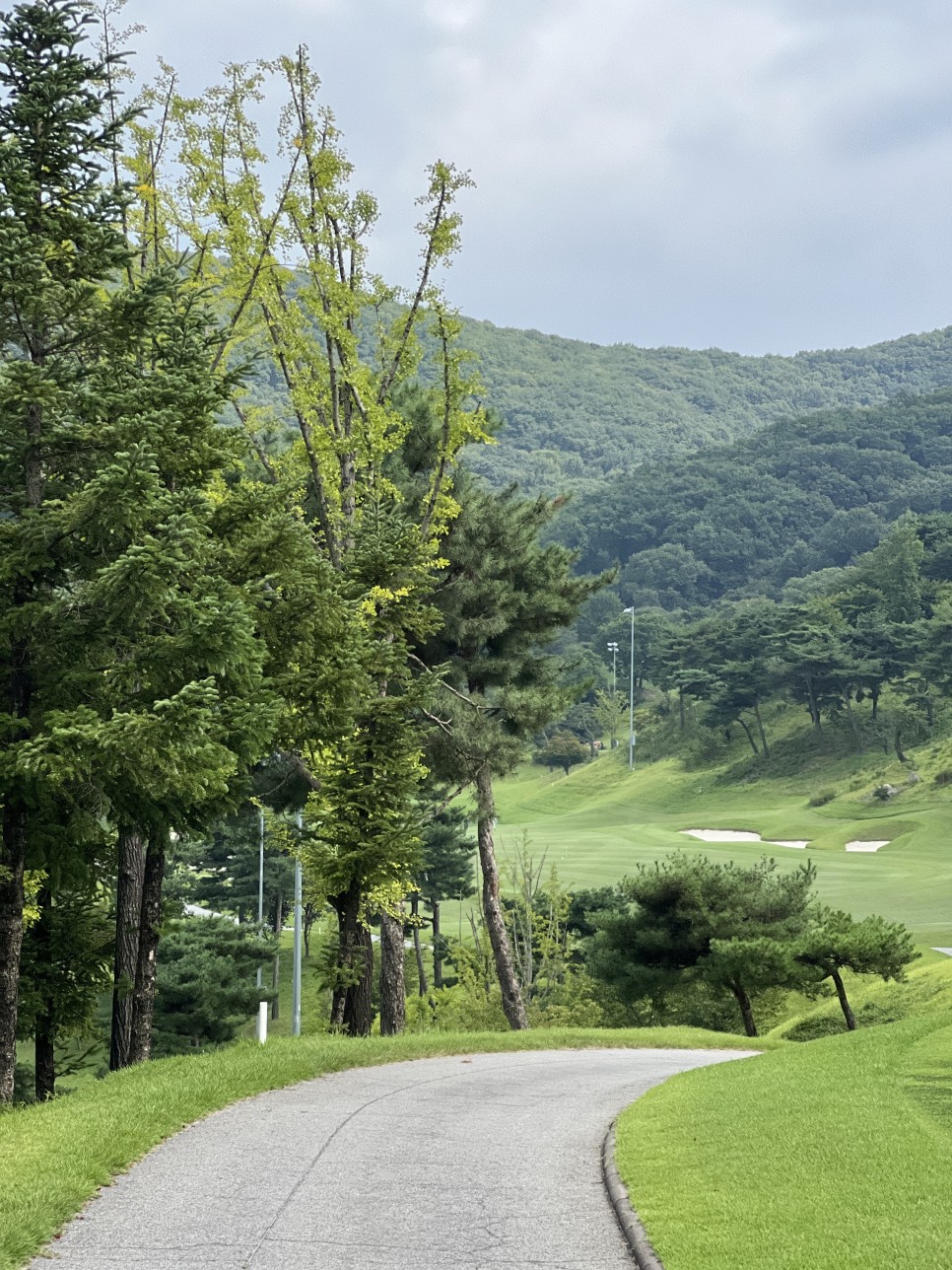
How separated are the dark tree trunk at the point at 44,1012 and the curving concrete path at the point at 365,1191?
5508 mm

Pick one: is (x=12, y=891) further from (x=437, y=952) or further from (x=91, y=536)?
(x=437, y=952)

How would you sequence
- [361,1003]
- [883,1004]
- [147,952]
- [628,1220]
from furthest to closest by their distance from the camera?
1. [883,1004]
2. [361,1003]
3. [147,952]
4. [628,1220]

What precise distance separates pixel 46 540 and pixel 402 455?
15.6 meters

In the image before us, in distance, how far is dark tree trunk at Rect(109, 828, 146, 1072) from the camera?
17109 millimetres

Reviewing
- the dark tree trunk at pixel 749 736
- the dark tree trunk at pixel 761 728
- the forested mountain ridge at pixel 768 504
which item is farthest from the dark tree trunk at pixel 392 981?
the forested mountain ridge at pixel 768 504

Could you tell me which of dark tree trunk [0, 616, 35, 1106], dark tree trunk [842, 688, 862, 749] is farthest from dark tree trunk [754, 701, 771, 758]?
dark tree trunk [0, 616, 35, 1106]

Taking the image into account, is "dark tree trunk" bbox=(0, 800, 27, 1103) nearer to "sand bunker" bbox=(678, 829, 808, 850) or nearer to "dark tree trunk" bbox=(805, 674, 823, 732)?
"sand bunker" bbox=(678, 829, 808, 850)

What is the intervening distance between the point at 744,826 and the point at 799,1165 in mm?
65281

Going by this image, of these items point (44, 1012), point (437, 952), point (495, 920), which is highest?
point (44, 1012)

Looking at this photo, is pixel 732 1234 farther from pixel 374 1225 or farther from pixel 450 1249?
pixel 374 1225

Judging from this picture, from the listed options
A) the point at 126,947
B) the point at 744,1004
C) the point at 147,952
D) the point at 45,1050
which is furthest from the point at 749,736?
the point at 147,952

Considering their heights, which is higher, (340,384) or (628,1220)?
(340,384)

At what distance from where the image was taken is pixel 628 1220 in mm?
7957

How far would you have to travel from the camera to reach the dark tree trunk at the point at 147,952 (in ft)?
53.6
